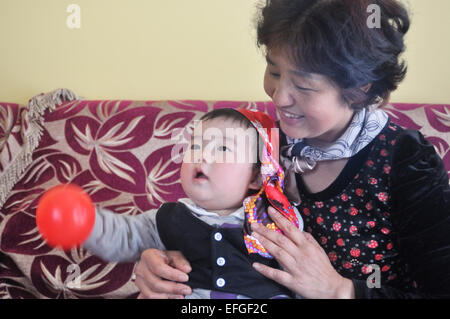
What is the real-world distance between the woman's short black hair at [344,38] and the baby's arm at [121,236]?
0.28 metres

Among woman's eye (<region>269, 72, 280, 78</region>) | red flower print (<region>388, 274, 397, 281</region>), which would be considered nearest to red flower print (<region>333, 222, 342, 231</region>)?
red flower print (<region>388, 274, 397, 281</region>)

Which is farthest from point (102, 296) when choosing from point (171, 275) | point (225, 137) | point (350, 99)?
point (350, 99)

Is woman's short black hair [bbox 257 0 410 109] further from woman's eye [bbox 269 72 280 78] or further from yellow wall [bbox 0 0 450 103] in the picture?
yellow wall [bbox 0 0 450 103]

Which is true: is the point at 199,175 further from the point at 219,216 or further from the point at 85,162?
the point at 85,162

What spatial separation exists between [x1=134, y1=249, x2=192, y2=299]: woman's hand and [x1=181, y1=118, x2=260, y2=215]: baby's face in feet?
0.25

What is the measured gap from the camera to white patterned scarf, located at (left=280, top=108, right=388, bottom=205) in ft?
1.74

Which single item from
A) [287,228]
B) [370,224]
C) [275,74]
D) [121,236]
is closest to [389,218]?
[370,224]

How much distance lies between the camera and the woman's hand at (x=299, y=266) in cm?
49

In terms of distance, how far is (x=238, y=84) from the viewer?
679mm

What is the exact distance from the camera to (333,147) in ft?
1.76

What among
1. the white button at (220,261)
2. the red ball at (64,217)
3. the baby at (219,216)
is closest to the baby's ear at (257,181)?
the baby at (219,216)

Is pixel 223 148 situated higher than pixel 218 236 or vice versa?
pixel 223 148

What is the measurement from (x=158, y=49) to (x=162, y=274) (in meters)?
0.39

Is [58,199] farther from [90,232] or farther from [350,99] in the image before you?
[350,99]
